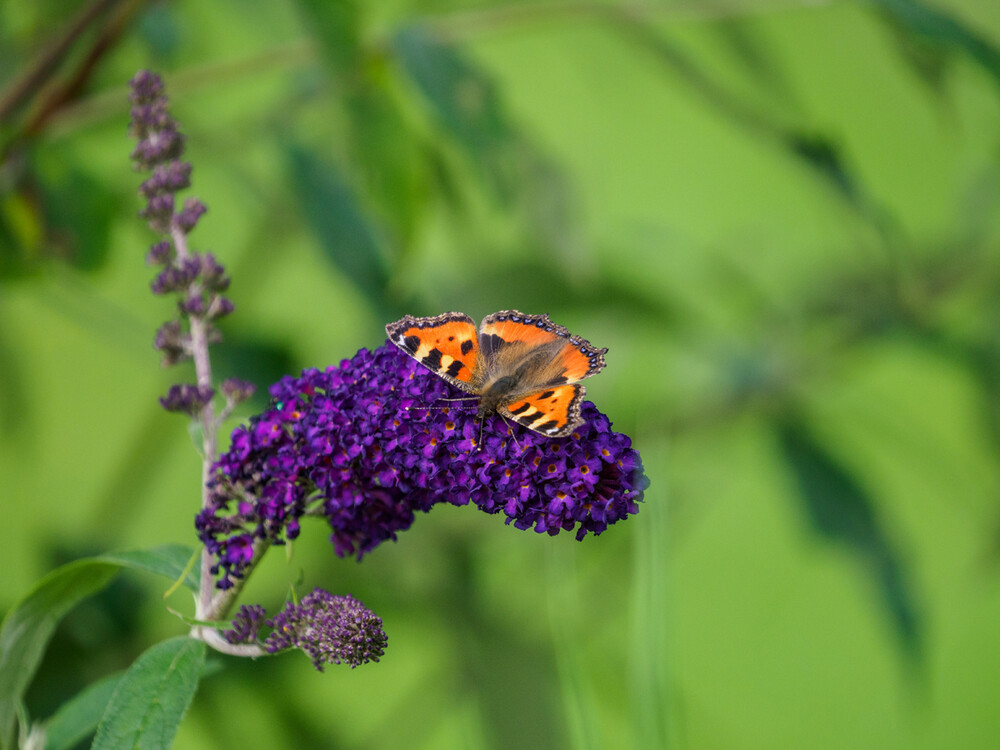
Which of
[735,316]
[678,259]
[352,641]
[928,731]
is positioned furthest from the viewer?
[735,316]

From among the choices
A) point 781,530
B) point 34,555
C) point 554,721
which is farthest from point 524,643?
point 34,555

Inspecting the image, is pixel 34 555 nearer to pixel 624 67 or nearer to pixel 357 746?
pixel 357 746

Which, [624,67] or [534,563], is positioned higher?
[624,67]

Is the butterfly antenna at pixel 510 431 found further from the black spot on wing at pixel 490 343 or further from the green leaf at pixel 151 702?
the green leaf at pixel 151 702

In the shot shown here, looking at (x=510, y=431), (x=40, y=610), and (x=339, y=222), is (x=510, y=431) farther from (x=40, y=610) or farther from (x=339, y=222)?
(x=339, y=222)

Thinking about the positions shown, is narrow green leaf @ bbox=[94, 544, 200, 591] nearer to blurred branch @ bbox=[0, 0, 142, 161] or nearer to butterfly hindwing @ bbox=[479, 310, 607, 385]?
butterfly hindwing @ bbox=[479, 310, 607, 385]

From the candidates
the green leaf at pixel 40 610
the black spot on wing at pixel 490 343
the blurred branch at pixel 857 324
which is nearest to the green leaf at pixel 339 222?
the black spot on wing at pixel 490 343
